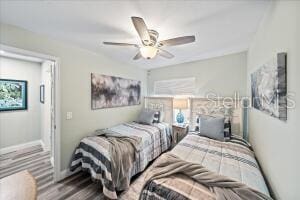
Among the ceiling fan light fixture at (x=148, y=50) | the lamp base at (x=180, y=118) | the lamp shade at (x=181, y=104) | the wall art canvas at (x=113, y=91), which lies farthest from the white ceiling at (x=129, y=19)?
the lamp base at (x=180, y=118)

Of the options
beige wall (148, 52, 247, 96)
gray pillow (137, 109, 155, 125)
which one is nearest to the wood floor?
gray pillow (137, 109, 155, 125)

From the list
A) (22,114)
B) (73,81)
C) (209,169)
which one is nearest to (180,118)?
(209,169)

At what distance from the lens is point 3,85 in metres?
3.06

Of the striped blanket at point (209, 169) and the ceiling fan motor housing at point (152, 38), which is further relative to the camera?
the ceiling fan motor housing at point (152, 38)

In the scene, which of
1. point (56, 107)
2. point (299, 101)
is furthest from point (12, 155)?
point (299, 101)

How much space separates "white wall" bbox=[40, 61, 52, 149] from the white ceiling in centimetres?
151

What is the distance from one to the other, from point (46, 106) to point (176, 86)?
10.8 feet

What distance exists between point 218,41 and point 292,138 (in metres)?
1.82

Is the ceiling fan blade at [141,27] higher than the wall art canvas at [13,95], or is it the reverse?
the ceiling fan blade at [141,27]

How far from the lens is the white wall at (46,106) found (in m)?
3.13

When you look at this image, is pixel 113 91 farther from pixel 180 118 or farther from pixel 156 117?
pixel 180 118

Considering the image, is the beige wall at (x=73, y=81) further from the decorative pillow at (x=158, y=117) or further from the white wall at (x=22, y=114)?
the white wall at (x=22, y=114)

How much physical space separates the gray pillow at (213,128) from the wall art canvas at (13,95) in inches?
168

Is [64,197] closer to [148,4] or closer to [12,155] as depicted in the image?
[12,155]
